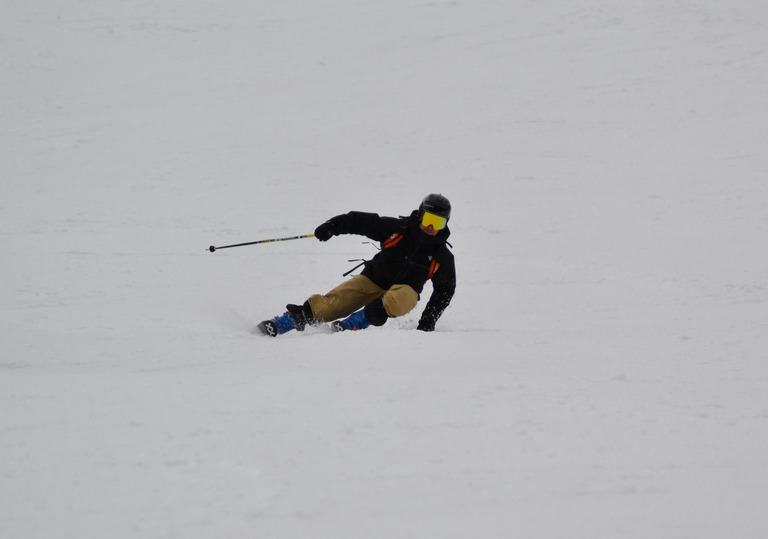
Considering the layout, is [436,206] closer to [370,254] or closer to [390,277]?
[390,277]

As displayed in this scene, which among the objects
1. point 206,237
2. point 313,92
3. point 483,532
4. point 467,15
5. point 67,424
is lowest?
point 483,532

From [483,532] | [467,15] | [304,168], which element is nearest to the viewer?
[483,532]

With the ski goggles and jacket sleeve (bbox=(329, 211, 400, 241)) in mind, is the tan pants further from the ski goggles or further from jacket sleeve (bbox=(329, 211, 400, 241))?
the ski goggles

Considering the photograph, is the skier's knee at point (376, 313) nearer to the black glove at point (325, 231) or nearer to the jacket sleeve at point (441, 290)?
the jacket sleeve at point (441, 290)

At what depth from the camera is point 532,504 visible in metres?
2.67

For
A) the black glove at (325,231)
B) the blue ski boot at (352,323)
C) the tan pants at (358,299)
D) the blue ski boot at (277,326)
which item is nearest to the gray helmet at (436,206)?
the tan pants at (358,299)

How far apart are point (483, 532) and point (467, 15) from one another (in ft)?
56.9

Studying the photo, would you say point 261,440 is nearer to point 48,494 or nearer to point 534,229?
point 48,494

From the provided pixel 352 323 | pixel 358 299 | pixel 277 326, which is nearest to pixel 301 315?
pixel 277 326

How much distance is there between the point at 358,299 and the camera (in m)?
6.22

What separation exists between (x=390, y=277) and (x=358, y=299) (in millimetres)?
339

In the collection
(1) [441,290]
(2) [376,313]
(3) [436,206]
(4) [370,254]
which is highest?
(3) [436,206]

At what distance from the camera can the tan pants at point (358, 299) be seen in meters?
5.80

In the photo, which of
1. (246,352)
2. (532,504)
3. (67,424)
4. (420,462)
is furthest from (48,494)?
(246,352)
